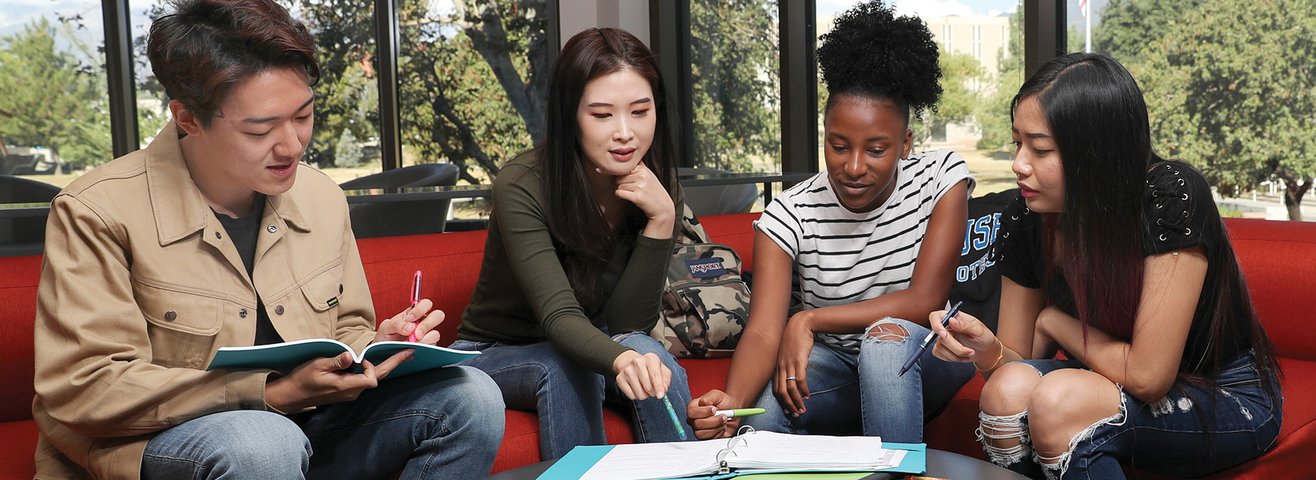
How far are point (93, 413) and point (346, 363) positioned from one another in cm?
33

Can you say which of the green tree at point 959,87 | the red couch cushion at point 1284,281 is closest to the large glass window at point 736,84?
the green tree at point 959,87

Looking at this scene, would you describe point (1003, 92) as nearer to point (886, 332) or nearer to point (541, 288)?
point (886, 332)

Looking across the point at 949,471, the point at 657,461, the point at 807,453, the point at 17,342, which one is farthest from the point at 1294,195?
the point at 17,342

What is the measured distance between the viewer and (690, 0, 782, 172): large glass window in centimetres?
525

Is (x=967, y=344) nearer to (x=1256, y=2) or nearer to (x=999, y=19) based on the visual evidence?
(x=1256, y=2)

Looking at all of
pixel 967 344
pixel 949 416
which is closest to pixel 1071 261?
pixel 967 344

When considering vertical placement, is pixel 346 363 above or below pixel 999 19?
below

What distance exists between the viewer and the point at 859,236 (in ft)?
7.23

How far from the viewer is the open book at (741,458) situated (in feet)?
4.44

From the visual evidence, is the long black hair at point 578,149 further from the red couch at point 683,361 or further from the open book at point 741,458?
the open book at point 741,458

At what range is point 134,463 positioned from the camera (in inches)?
58.2

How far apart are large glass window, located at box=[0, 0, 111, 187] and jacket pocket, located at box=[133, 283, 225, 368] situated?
4.52 m

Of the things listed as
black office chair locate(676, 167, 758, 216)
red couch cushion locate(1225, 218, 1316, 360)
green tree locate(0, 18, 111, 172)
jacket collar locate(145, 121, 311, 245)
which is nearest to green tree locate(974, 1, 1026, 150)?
black office chair locate(676, 167, 758, 216)

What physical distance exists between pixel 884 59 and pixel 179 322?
131 centimetres
